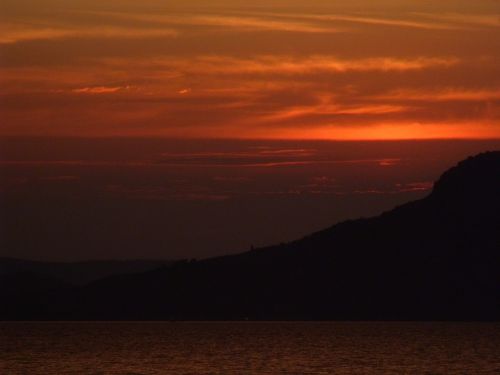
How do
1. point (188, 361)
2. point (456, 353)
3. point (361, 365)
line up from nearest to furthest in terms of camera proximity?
point (361, 365) < point (188, 361) < point (456, 353)

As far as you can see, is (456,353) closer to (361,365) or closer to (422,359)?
(422,359)

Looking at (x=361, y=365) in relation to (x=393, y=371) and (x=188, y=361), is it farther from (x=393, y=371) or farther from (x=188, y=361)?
(x=188, y=361)

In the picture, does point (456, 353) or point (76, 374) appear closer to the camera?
point (76, 374)

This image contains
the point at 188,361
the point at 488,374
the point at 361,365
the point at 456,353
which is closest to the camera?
the point at 488,374

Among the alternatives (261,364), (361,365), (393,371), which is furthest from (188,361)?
(393,371)

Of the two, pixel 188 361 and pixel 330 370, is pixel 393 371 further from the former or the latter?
pixel 188 361

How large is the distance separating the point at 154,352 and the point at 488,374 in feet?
224

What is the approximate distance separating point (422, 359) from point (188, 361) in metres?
31.5

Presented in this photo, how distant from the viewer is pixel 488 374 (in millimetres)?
140750

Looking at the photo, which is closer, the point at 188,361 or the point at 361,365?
the point at 361,365

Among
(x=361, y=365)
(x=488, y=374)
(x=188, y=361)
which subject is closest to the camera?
(x=488, y=374)

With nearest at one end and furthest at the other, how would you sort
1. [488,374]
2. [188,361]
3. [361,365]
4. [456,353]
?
[488,374] < [361,365] < [188,361] < [456,353]

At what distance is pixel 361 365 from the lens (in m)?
156

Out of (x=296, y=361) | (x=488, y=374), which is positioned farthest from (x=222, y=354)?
(x=488, y=374)
